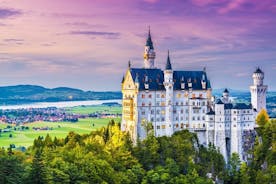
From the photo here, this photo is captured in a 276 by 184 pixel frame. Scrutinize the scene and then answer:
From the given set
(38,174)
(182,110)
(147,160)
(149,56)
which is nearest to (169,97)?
(182,110)

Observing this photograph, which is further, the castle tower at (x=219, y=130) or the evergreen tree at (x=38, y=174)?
the castle tower at (x=219, y=130)

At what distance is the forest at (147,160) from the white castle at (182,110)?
219cm

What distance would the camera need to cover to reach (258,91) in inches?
4171

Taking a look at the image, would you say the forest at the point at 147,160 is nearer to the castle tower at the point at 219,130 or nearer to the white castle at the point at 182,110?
the castle tower at the point at 219,130

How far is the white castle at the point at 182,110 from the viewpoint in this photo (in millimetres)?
96188

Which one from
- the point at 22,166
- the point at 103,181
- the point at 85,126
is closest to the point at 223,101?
the point at 103,181

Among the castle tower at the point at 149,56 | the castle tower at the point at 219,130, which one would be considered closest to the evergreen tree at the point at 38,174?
the castle tower at the point at 219,130

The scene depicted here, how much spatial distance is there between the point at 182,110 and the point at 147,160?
49.6 ft

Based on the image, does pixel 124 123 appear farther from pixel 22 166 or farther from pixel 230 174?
pixel 22 166

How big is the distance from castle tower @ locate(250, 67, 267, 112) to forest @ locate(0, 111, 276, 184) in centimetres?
207

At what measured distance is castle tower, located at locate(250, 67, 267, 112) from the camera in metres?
106

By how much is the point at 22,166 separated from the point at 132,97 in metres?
37.6

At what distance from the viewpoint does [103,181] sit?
71312 millimetres

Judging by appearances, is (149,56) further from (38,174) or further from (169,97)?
(38,174)
